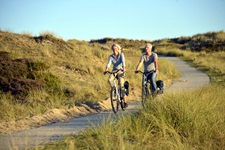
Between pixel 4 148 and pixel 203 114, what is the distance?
14.0 ft

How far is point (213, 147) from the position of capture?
6.84 metres

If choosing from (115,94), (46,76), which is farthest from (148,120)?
(46,76)

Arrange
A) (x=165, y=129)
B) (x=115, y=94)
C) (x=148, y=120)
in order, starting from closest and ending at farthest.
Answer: (x=165, y=129)
(x=148, y=120)
(x=115, y=94)

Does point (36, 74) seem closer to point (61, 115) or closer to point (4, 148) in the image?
point (61, 115)

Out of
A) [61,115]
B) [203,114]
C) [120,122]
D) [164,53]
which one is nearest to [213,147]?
[203,114]

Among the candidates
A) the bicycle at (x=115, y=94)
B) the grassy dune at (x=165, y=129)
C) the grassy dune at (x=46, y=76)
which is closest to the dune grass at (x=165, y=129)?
the grassy dune at (x=165, y=129)

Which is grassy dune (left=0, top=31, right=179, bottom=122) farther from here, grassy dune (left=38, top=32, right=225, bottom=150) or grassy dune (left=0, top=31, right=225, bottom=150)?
grassy dune (left=38, top=32, right=225, bottom=150)

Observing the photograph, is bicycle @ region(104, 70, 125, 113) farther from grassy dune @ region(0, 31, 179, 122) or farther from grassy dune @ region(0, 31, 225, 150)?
grassy dune @ region(0, 31, 225, 150)

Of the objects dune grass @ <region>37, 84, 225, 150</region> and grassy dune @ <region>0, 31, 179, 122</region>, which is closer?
dune grass @ <region>37, 84, 225, 150</region>

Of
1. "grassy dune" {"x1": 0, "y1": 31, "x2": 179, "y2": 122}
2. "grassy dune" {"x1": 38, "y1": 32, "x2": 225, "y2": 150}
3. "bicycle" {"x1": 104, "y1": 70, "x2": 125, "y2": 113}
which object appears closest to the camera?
"grassy dune" {"x1": 38, "y1": 32, "x2": 225, "y2": 150}

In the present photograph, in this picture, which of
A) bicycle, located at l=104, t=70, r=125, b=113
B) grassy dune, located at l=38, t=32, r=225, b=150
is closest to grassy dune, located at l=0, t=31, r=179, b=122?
bicycle, located at l=104, t=70, r=125, b=113

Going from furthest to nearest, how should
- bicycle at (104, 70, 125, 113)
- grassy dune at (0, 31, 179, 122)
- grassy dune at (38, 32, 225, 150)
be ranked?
1. grassy dune at (0, 31, 179, 122)
2. bicycle at (104, 70, 125, 113)
3. grassy dune at (38, 32, 225, 150)

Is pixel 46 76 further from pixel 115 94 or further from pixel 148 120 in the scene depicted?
pixel 148 120

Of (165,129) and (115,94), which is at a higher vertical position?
(115,94)
